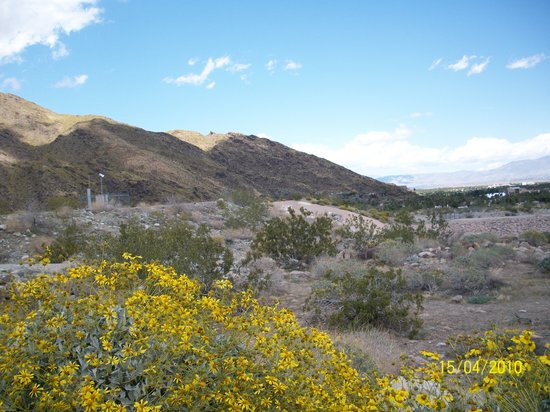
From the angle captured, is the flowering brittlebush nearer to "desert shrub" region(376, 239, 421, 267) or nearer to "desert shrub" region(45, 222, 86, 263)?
"desert shrub" region(45, 222, 86, 263)

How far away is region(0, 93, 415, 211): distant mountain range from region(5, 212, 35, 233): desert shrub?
52.0 feet

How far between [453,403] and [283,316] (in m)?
1.25

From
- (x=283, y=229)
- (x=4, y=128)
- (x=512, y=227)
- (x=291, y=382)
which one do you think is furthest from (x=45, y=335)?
(x=4, y=128)

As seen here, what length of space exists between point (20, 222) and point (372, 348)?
13.3 m

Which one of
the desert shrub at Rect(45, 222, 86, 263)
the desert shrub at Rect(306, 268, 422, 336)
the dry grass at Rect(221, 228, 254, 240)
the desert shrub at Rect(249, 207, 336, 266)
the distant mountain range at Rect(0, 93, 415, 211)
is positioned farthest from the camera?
the distant mountain range at Rect(0, 93, 415, 211)

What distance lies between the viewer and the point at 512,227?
824 inches

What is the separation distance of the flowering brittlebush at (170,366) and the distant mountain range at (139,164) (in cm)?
3034

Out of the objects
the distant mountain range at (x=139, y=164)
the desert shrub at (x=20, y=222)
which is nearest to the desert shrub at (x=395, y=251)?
the desert shrub at (x=20, y=222)

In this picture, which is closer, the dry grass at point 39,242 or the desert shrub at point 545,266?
the desert shrub at point 545,266

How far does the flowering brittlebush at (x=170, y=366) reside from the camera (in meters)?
2.53

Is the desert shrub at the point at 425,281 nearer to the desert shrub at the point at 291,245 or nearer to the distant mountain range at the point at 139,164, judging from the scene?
the desert shrub at the point at 291,245

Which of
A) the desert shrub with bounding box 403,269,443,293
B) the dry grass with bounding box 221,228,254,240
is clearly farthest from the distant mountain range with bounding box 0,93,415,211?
the desert shrub with bounding box 403,269,443,293

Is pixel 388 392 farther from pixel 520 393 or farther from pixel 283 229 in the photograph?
pixel 283 229

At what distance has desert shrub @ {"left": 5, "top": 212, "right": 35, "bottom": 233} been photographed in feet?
48.4
